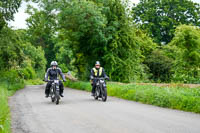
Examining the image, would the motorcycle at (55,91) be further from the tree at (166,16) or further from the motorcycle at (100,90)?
the tree at (166,16)

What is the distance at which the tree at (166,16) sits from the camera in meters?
52.2

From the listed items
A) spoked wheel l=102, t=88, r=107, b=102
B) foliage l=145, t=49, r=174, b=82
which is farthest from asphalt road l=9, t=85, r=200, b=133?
foliage l=145, t=49, r=174, b=82

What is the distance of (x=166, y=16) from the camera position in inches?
2058

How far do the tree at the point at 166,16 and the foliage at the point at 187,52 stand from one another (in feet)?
50.9

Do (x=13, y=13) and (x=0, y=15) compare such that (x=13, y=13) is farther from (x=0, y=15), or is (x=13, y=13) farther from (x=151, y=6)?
(x=151, y=6)

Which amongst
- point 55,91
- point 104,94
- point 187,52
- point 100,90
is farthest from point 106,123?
point 187,52

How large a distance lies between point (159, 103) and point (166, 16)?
4162 centimetres

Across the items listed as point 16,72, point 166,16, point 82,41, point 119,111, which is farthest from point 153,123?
point 166,16

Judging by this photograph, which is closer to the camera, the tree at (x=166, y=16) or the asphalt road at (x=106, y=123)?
the asphalt road at (x=106, y=123)

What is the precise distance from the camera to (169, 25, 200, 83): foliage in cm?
3459

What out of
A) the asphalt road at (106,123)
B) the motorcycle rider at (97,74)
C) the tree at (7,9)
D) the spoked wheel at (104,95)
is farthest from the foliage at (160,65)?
the asphalt road at (106,123)

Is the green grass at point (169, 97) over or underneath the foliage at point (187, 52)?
underneath

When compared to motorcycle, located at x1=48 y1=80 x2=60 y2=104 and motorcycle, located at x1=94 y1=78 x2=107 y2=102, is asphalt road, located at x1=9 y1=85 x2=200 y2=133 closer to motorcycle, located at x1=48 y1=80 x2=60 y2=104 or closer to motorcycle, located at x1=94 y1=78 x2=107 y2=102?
motorcycle, located at x1=48 y1=80 x2=60 y2=104

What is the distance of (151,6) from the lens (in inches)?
2131
